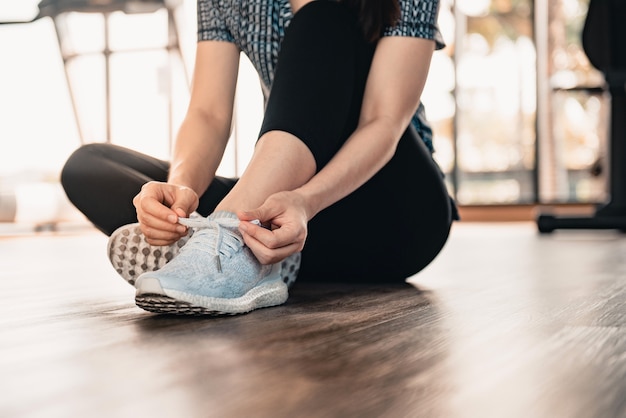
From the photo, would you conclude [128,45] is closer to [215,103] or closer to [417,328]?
[215,103]

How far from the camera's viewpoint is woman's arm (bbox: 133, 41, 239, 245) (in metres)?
0.91

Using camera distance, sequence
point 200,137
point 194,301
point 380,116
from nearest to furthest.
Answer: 1. point 194,301
2. point 380,116
3. point 200,137

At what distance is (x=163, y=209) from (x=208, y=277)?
0.30ft

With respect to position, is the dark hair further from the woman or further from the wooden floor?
the wooden floor

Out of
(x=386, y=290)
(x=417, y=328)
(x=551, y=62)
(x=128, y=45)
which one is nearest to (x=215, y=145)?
(x=386, y=290)

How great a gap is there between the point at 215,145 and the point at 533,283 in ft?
1.92

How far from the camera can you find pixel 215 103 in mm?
1275

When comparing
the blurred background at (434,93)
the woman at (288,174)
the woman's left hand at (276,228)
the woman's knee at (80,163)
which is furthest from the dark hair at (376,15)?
the blurred background at (434,93)

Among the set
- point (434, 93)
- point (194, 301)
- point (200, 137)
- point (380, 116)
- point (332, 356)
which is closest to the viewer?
point (332, 356)

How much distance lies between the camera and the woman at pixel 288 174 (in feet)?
2.91

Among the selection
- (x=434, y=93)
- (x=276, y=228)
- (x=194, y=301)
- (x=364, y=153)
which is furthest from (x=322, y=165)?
(x=434, y=93)

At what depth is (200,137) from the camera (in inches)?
47.4

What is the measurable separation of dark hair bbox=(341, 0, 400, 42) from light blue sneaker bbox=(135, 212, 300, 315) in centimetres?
39

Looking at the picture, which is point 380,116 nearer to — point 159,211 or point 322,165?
point 322,165
